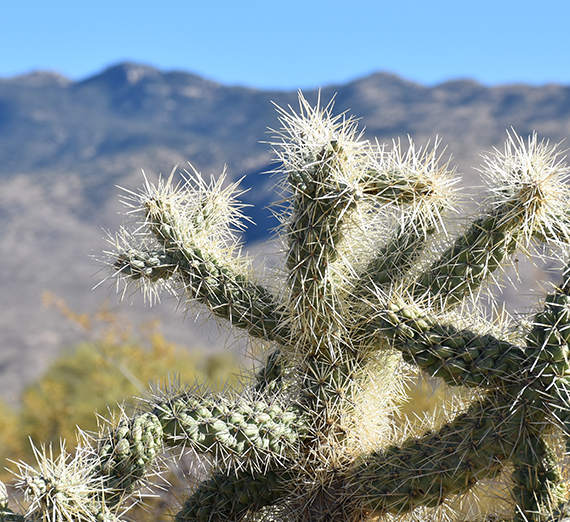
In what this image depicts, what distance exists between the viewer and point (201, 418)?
1610 millimetres

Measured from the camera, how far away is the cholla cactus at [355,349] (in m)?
1.48

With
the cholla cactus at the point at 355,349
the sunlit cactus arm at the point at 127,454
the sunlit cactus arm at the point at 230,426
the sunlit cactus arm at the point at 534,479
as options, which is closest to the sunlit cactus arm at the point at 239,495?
the cholla cactus at the point at 355,349

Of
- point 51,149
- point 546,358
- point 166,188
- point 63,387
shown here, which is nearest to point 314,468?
point 546,358

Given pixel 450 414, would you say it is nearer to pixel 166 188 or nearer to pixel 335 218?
pixel 335 218

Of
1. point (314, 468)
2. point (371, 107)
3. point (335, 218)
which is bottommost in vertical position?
point (314, 468)

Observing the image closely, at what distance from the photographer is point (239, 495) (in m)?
1.90

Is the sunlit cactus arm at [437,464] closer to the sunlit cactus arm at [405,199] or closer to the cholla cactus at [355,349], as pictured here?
the cholla cactus at [355,349]

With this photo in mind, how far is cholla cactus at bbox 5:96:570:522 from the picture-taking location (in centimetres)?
148

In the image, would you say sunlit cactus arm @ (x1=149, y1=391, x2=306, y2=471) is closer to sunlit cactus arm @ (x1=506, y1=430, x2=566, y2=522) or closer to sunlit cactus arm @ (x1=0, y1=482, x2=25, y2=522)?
sunlit cactus arm @ (x1=0, y1=482, x2=25, y2=522)

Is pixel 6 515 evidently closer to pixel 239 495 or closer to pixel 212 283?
pixel 239 495

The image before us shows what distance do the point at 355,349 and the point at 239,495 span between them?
0.67m

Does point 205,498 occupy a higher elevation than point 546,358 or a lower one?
lower

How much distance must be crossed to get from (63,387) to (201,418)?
42.4ft

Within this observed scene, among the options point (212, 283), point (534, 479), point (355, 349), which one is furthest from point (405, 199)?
point (534, 479)
